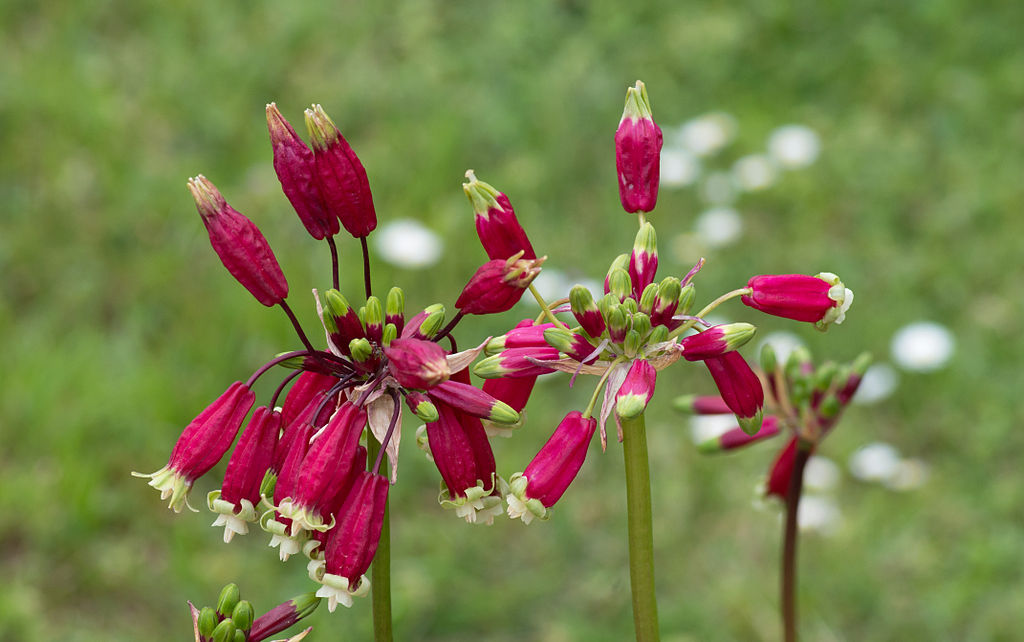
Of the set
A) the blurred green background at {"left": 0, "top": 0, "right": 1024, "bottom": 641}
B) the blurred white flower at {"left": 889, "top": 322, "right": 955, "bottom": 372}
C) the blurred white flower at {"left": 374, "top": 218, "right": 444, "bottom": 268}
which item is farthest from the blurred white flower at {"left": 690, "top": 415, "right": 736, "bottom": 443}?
the blurred white flower at {"left": 374, "top": 218, "right": 444, "bottom": 268}

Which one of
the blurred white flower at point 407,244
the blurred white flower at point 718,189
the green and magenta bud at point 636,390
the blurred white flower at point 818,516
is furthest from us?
the blurred white flower at point 718,189

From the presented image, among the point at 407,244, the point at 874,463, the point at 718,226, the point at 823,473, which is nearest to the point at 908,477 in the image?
the point at 874,463

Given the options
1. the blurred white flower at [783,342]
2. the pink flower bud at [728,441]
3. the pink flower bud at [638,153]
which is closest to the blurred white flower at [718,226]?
the blurred white flower at [783,342]

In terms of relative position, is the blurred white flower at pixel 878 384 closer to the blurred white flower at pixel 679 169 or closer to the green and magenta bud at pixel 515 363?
the blurred white flower at pixel 679 169

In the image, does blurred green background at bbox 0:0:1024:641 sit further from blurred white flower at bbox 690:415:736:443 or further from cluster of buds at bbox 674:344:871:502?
cluster of buds at bbox 674:344:871:502

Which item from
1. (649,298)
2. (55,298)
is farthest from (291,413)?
(55,298)

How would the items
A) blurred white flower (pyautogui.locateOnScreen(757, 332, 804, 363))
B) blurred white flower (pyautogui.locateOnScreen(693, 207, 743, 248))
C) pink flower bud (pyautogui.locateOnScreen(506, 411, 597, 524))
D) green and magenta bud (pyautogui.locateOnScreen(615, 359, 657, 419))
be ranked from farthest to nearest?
blurred white flower (pyautogui.locateOnScreen(693, 207, 743, 248)), blurred white flower (pyautogui.locateOnScreen(757, 332, 804, 363)), pink flower bud (pyautogui.locateOnScreen(506, 411, 597, 524)), green and magenta bud (pyautogui.locateOnScreen(615, 359, 657, 419))
